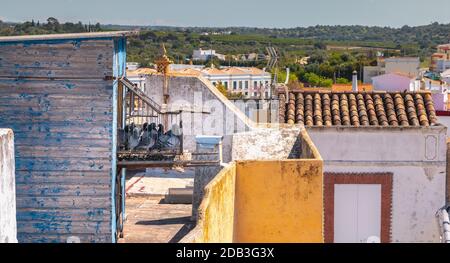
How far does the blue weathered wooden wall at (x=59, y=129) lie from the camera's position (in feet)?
50.6

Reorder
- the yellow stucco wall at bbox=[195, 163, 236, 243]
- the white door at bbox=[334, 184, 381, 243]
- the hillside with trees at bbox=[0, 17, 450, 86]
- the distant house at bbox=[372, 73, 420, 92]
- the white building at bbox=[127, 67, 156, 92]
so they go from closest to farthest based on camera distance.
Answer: the yellow stucco wall at bbox=[195, 163, 236, 243], the white door at bbox=[334, 184, 381, 243], the white building at bbox=[127, 67, 156, 92], the distant house at bbox=[372, 73, 420, 92], the hillside with trees at bbox=[0, 17, 450, 86]

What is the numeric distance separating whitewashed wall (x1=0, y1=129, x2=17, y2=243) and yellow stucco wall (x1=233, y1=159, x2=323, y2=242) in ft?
11.1

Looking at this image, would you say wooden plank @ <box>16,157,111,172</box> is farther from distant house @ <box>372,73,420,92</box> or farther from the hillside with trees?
the hillside with trees

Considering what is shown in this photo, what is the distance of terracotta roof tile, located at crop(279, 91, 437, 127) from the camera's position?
15938mm

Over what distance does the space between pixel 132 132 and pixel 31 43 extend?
2.59 m

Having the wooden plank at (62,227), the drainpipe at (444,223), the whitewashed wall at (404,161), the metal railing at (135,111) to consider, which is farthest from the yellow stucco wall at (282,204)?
the metal railing at (135,111)

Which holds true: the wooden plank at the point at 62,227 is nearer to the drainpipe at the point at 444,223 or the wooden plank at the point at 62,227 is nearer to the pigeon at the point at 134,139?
the pigeon at the point at 134,139

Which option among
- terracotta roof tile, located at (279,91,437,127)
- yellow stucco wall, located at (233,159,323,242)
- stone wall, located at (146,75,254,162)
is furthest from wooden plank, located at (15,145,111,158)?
yellow stucco wall, located at (233,159,323,242)

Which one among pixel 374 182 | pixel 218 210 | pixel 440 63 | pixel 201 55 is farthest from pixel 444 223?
pixel 201 55

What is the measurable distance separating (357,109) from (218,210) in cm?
779

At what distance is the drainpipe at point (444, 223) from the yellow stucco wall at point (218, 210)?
3395 millimetres
